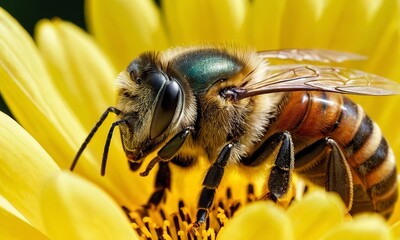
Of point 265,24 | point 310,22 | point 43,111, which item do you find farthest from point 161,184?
point 310,22

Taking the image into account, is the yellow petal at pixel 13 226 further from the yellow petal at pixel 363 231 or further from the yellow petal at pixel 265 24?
the yellow petal at pixel 265 24

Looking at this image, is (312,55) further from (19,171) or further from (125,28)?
(19,171)

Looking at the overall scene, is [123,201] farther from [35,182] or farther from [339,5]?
[339,5]

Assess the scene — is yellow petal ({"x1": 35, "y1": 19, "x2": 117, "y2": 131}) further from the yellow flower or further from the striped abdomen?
the striped abdomen

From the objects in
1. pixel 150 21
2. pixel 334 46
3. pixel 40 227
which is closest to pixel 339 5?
pixel 334 46

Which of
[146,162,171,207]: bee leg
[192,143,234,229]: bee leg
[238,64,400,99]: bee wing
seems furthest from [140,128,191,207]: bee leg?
[238,64,400,99]: bee wing
